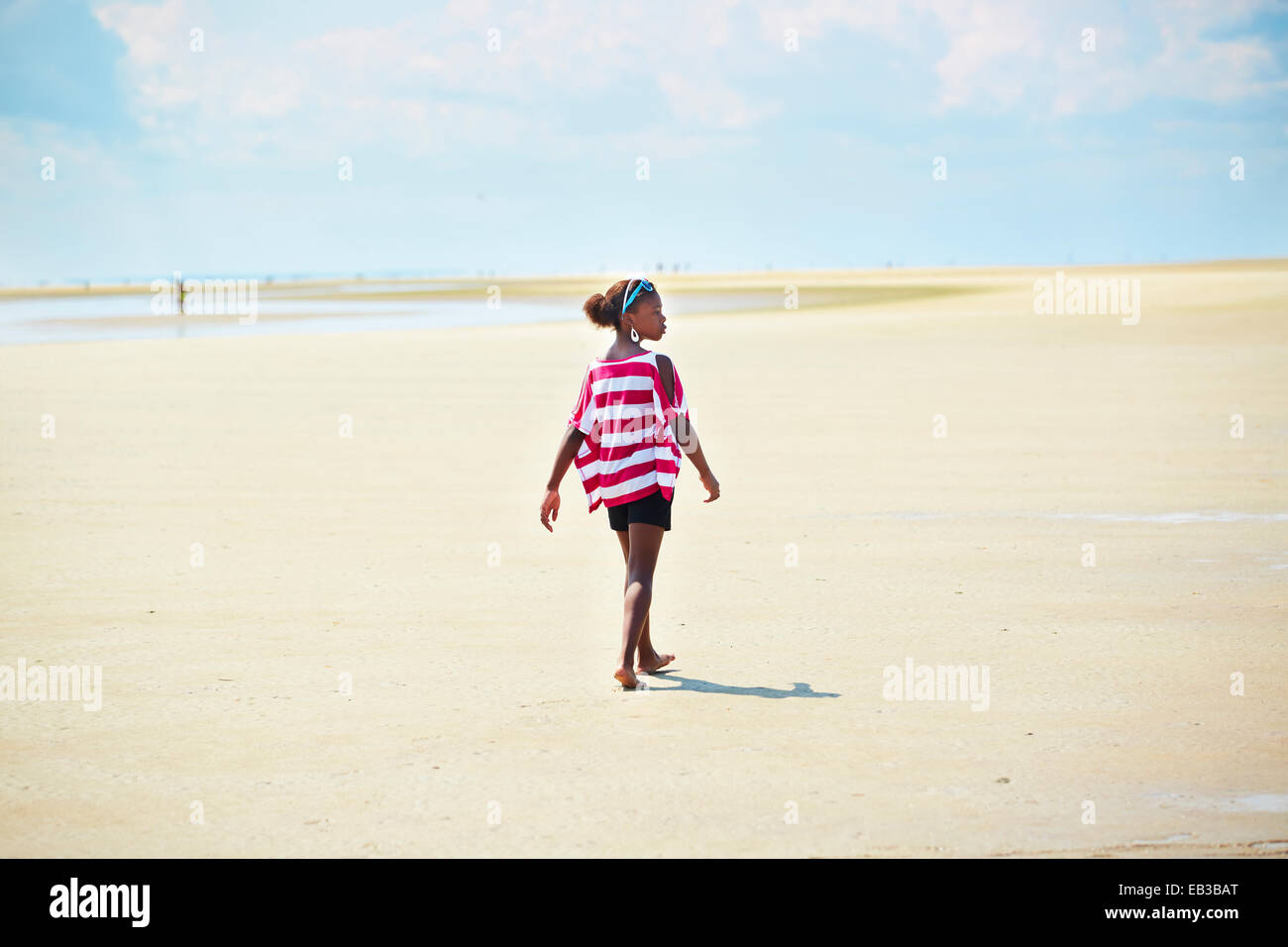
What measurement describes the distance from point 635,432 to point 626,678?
113 centimetres

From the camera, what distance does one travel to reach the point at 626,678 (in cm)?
646

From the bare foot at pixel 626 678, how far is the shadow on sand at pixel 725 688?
2.3 inches

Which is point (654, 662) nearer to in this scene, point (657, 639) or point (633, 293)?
point (657, 639)

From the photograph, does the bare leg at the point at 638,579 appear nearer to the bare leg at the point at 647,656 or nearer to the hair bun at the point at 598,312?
the bare leg at the point at 647,656

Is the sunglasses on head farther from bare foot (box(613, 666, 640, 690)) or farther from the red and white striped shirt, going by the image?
bare foot (box(613, 666, 640, 690))

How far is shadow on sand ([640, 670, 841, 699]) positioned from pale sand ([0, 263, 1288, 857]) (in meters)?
0.02

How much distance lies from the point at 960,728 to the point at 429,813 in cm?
227

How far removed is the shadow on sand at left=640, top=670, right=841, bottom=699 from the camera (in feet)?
21.0

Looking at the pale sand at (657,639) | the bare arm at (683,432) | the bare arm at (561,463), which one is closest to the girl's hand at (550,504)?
the bare arm at (561,463)

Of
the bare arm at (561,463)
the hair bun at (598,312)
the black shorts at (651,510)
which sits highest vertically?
the hair bun at (598,312)

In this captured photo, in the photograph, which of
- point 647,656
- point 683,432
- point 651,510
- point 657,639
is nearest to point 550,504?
point 651,510

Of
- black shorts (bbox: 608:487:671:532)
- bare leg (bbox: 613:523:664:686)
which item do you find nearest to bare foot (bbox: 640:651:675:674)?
bare leg (bbox: 613:523:664:686)

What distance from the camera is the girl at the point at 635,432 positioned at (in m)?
6.55
